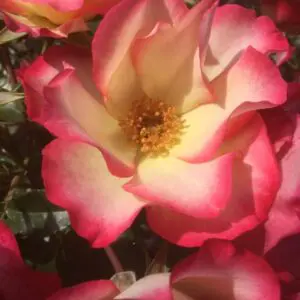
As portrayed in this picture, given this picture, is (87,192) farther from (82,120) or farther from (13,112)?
(13,112)

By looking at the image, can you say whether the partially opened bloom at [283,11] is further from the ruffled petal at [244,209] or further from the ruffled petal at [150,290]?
the ruffled petal at [150,290]

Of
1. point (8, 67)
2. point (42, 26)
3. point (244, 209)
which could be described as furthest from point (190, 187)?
point (8, 67)

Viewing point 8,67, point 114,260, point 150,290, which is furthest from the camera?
point 8,67

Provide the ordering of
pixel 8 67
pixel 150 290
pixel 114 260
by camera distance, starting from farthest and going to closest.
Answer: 1. pixel 8 67
2. pixel 114 260
3. pixel 150 290

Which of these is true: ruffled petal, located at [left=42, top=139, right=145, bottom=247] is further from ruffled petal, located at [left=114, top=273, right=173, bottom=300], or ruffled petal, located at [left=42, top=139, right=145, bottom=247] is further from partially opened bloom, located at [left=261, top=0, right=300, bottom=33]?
partially opened bloom, located at [left=261, top=0, right=300, bottom=33]

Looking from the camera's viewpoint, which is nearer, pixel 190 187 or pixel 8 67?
pixel 190 187

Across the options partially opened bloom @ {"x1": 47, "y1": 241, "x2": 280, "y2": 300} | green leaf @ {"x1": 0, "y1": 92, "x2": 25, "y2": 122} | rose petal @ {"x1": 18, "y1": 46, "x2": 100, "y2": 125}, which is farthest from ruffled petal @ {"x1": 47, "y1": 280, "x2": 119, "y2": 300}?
green leaf @ {"x1": 0, "y1": 92, "x2": 25, "y2": 122}

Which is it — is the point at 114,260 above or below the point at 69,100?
below

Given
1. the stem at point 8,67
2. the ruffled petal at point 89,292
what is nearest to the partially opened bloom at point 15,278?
the ruffled petal at point 89,292
